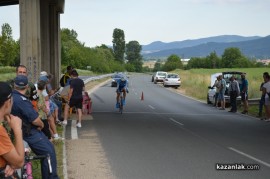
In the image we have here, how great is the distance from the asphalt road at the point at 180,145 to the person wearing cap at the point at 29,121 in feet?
6.26

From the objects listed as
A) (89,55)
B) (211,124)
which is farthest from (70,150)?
(89,55)

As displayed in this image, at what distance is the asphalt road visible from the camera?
7.84 m

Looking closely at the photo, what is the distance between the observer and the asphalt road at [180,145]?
784 cm

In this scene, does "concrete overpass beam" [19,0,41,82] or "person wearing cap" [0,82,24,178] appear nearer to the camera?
"person wearing cap" [0,82,24,178]

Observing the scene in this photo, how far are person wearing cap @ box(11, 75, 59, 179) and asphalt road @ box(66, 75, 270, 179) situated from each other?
1.91 meters

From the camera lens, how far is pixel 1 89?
3648 millimetres

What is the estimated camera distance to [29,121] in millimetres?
5699

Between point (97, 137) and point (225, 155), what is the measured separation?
3.69 metres

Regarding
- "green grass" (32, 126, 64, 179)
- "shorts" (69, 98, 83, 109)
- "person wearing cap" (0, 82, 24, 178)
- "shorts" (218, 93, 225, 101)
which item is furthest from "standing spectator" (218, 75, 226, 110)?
"person wearing cap" (0, 82, 24, 178)

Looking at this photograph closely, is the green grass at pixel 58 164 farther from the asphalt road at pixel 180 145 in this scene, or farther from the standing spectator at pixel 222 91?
the standing spectator at pixel 222 91

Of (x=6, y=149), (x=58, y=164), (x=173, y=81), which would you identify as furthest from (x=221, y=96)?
(x=173, y=81)

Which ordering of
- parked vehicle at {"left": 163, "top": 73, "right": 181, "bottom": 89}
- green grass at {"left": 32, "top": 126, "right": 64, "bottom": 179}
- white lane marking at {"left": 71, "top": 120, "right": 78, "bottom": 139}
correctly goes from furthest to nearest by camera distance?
parked vehicle at {"left": 163, "top": 73, "right": 181, "bottom": 89} < white lane marking at {"left": 71, "top": 120, "right": 78, "bottom": 139} < green grass at {"left": 32, "top": 126, "right": 64, "bottom": 179}

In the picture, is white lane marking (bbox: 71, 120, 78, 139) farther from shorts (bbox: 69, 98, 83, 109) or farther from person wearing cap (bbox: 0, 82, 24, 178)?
person wearing cap (bbox: 0, 82, 24, 178)

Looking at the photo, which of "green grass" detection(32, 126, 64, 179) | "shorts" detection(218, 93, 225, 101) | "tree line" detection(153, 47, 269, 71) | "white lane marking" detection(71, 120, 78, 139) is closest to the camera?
"green grass" detection(32, 126, 64, 179)
